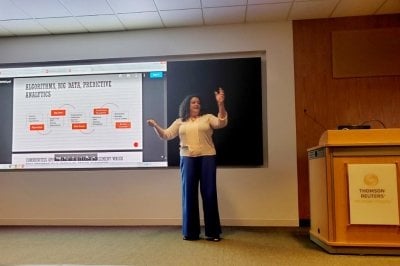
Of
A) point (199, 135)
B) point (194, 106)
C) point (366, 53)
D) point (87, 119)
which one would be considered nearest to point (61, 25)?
point (87, 119)

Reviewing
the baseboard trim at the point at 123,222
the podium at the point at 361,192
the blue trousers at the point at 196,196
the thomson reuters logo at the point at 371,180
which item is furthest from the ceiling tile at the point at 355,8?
the baseboard trim at the point at 123,222

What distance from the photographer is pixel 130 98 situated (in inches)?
161

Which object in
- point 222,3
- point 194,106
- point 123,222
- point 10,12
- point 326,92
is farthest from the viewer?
point 123,222

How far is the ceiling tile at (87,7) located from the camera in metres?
3.48

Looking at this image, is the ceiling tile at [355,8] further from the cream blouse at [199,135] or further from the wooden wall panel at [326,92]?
the cream blouse at [199,135]

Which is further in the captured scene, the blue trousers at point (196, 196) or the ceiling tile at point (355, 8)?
the ceiling tile at point (355, 8)

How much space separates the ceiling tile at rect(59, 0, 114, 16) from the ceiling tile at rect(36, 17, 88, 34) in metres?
0.22

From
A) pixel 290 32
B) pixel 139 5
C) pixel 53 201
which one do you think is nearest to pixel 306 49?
pixel 290 32

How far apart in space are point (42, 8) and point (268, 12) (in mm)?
2368

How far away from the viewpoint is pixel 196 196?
3107 millimetres

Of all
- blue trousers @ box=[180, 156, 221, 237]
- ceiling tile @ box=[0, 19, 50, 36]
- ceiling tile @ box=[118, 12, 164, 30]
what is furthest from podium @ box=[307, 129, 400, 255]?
ceiling tile @ box=[0, 19, 50, 36]

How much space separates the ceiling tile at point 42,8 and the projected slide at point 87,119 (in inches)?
27.1

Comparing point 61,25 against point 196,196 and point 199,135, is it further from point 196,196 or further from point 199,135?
point 196,196

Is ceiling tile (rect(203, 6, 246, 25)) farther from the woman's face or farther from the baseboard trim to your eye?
the baseboard trim
